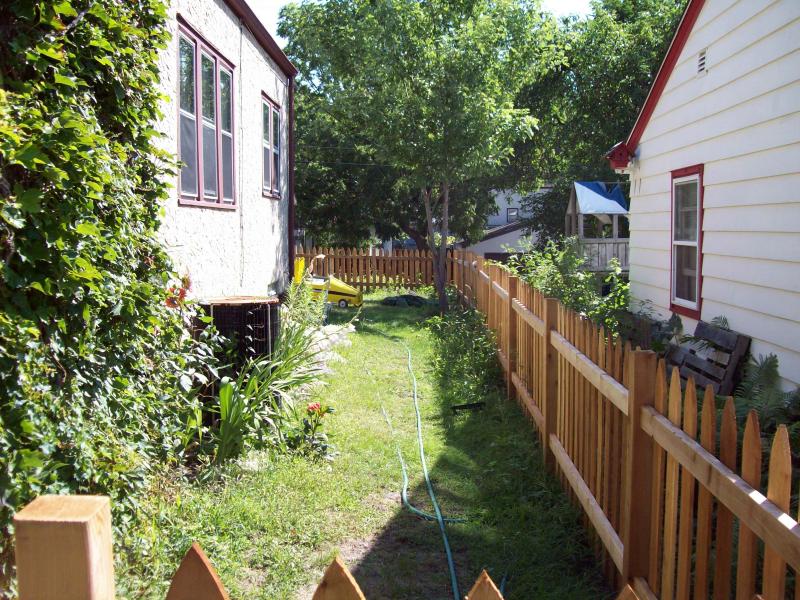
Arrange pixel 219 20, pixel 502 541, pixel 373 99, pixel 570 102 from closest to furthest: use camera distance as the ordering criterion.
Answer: pixel 502 541, pixel 219 20, pixel 373 99, pixel 570 102

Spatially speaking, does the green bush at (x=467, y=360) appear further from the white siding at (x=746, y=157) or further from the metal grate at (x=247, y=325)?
the metal grate at (x=247, y=325)

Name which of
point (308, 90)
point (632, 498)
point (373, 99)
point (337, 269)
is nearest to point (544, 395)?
point (632, 498)

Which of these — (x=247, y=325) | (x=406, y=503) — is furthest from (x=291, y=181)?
(x=406, y=503)

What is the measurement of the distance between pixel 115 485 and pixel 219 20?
5.78 meters

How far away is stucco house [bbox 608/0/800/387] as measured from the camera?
6.17 metres

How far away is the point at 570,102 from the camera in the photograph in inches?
1041

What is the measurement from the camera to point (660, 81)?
9266mm

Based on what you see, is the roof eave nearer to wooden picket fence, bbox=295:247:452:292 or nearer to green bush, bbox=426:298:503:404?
green bush, bbox=426:298:503:404

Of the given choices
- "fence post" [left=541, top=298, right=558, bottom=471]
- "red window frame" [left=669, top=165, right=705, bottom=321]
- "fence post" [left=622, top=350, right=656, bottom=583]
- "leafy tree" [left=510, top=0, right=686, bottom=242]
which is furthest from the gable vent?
"leafy tree" [left=510, top=0, right=686, bottom=242]

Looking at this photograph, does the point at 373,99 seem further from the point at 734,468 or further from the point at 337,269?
the point at 734,468

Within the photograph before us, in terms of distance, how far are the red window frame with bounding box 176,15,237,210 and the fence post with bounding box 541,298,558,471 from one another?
326cm

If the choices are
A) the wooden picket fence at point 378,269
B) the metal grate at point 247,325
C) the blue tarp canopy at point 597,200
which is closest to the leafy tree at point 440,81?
the blue tarp canopy at point 597,200

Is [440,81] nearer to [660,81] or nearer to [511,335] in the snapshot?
[660,81]

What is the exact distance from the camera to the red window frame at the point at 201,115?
6.62 meters
